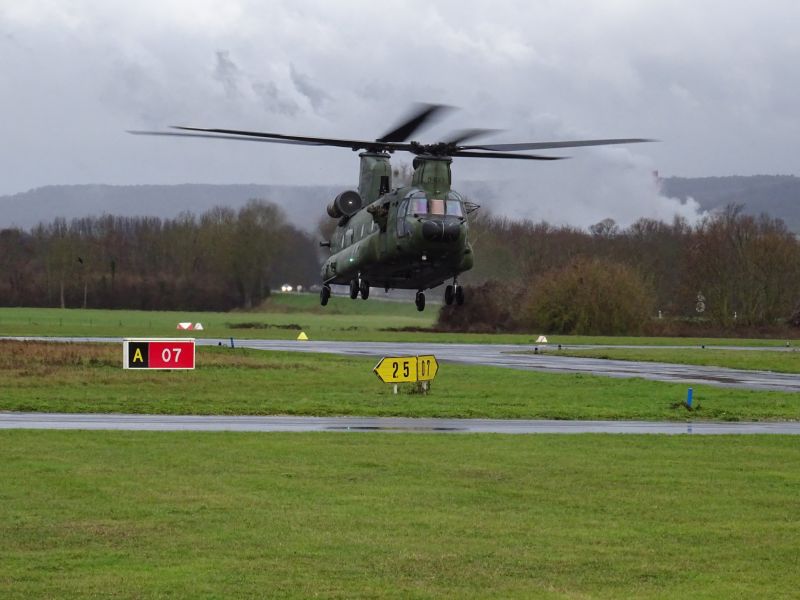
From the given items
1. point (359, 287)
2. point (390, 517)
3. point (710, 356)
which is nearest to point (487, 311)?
point (710, 356)

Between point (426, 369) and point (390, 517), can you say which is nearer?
point (390, 517)

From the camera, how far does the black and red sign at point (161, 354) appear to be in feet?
174

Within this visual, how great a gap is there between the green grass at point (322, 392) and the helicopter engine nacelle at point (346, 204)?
5947 mm

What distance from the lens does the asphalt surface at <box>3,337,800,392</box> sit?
5544cm

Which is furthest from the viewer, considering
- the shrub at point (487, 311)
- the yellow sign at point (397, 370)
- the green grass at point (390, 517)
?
the shrub at point (487, 311)

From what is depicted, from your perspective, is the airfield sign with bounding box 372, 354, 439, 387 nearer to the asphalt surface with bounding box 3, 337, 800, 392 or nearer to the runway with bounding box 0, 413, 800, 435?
the runway with bounding box 0, 413, 800, 435

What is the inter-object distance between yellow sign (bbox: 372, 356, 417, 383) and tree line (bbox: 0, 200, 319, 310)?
30313mm

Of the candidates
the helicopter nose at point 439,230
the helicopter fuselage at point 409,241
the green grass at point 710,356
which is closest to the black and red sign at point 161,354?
the helicopter fuselage at point 409,241

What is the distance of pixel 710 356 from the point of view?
7444cm

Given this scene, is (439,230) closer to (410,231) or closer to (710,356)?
(410,231)

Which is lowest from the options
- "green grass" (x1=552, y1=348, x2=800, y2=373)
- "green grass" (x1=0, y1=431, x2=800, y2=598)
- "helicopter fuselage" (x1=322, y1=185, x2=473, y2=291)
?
"green grass" (x1=0, y1=431, x2=800, y2=598)

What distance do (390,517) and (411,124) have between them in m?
18.6

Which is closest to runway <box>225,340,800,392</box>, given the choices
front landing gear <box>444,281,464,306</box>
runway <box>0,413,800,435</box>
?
runway <box>0,413,800,435</box>

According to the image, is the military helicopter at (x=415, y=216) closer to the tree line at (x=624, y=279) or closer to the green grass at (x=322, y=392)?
the green grass at (x=322, y=392)
